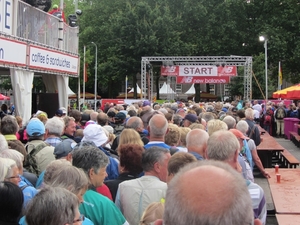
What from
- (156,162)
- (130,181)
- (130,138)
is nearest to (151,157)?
(156,162)

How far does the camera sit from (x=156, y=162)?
14.2 ft

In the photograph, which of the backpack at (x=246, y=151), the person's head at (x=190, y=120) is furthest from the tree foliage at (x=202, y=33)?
the backpack at (x=246, y=151)

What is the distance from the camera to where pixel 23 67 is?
39.0 ft

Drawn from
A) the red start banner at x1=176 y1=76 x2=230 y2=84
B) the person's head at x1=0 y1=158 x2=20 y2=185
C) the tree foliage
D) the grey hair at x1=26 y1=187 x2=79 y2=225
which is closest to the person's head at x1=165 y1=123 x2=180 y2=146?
the person's head at x1=0 y1=158 x2=20 y2=185

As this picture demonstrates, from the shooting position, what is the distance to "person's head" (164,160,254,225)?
1.51 meters

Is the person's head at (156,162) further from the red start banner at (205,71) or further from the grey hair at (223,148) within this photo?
the red start banner at (205,71)

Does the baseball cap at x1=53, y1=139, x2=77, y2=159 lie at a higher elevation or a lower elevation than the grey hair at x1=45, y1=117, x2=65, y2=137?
lower

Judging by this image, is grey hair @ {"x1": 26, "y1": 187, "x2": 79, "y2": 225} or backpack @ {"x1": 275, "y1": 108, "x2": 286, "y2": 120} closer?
grey hair @ {"x1": 26, "y1": 187, "x2": 79, "y2": 225}

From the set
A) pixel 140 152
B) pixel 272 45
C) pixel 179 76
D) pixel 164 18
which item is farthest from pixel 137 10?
pixel 140 152

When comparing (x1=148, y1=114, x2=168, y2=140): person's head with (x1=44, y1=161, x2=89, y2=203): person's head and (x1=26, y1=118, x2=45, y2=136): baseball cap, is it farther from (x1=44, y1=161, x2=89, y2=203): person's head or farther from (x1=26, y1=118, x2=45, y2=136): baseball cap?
(x1=44, y1=161, x2=89, y2=203): person's head

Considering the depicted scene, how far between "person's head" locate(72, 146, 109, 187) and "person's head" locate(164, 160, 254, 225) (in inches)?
97.2

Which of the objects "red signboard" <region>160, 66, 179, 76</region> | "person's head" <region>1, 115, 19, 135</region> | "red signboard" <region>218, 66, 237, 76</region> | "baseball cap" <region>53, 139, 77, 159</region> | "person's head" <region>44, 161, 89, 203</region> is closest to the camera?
"person's head" <region>44, 161, 89, 203</region>

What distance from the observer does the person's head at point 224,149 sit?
13.9 feet

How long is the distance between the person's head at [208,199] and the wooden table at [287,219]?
3524mm
